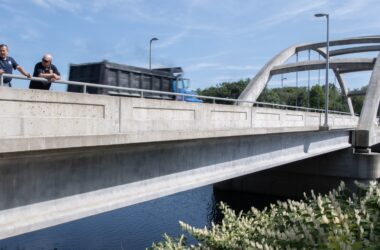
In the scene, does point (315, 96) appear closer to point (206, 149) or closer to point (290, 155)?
point (290, 155)

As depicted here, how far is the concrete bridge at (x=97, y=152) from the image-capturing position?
7.66m

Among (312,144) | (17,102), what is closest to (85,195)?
(17,102)

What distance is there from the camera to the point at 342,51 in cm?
5575

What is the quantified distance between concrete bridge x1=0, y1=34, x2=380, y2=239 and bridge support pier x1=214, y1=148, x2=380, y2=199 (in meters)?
16.0

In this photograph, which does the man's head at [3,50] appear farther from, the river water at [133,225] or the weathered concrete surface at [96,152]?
the river water at [133,225]

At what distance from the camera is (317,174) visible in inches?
1224

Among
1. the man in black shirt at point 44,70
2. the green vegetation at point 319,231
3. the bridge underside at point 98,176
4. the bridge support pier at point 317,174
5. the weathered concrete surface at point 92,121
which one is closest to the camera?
the green vegetation at point 319,231

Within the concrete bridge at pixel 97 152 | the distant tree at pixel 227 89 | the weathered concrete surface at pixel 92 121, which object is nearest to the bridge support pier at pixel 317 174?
the concrete bridge at pixel 97 152

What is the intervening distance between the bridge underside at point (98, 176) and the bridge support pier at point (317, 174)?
50.9 feet

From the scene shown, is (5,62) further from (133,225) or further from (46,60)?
(133,225)

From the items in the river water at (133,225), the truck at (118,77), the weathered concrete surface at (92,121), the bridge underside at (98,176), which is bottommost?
the river water at (133,225)

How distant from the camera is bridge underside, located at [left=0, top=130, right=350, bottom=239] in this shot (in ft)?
25.7

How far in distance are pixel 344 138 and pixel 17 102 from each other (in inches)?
1049

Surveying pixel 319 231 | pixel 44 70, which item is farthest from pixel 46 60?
pixel 319 231
